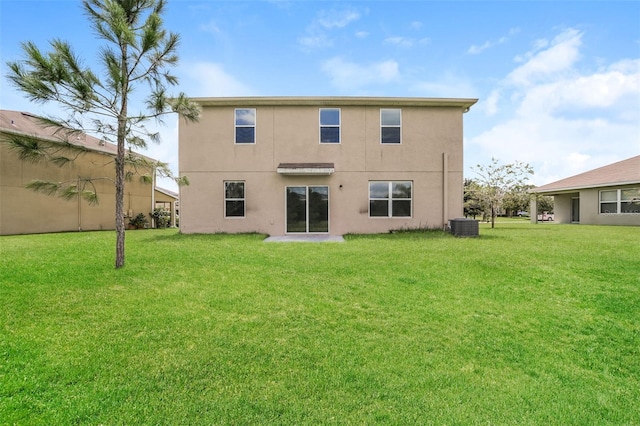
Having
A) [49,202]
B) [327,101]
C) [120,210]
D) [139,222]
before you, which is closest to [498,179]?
[327,101]

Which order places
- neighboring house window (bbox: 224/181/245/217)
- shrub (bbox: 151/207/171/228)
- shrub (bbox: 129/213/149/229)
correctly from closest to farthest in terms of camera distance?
neighboring house window (bbox: 224/181/245/217)
shrub (bbox: 129/213/149/229)
shrub (bbox: 151/207/171/228)

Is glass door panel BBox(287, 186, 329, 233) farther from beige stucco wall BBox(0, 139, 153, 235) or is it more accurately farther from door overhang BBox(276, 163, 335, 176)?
beige stucco wall BBox(0, 139, 153, 235)

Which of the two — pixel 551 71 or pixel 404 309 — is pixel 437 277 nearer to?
pixel 404 309

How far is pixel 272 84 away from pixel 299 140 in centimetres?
310

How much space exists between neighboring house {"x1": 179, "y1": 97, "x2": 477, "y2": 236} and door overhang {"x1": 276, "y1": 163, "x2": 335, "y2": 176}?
1.47 ft

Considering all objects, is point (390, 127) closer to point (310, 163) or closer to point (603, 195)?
point (310, 163)

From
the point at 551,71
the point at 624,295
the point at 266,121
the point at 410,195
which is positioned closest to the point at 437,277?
the point at 624,295

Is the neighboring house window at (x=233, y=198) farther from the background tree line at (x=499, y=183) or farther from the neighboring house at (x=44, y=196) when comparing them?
the background tree line at (x=499, y=183)

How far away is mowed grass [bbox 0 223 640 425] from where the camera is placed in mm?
2596

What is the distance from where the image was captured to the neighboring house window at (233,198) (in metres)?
13.1

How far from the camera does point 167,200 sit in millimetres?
23234

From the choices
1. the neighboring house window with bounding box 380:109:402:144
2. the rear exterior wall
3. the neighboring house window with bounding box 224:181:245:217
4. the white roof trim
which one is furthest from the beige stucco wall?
the neighboring house window with bounding box 380:109:402:144

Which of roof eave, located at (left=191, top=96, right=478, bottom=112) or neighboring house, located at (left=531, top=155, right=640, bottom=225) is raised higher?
roof eave, located at (left=191, top=96, right=478, bottom=112)

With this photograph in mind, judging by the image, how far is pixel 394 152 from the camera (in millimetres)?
13172
